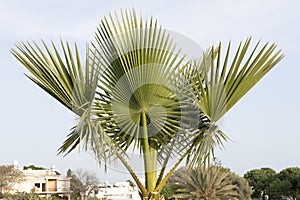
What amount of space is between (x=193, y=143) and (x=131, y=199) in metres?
34.3

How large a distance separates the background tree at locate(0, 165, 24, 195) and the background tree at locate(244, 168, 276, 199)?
28654 millimetres

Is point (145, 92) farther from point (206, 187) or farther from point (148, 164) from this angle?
point (206, 187)

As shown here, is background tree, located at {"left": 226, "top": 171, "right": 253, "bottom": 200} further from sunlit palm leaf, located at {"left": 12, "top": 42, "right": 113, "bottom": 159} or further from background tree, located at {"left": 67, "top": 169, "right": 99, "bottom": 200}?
sunlit palm leaf, located at {"left": 12, "top": 42, "right": 113, "bottom": 159}

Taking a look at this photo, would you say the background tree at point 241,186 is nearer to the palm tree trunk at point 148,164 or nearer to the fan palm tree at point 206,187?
the fan palm tree at point 206,187

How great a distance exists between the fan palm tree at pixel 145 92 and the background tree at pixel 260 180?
2200 inches

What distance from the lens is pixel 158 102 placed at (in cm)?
606

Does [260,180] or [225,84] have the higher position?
[260,180]

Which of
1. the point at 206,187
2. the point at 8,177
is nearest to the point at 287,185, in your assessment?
the point at 206,187

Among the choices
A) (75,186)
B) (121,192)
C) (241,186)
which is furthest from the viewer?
(75,186)

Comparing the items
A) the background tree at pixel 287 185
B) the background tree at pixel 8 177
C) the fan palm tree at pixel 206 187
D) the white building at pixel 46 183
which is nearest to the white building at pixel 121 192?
the fan palm tree at pixel 206 187

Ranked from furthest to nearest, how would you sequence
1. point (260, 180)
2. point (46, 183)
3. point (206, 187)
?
point (260, 180) < point (46, 183) < point (206, 187)

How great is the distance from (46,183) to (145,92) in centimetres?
5334

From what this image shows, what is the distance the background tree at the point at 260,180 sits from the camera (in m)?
62.5

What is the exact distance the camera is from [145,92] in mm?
5988
